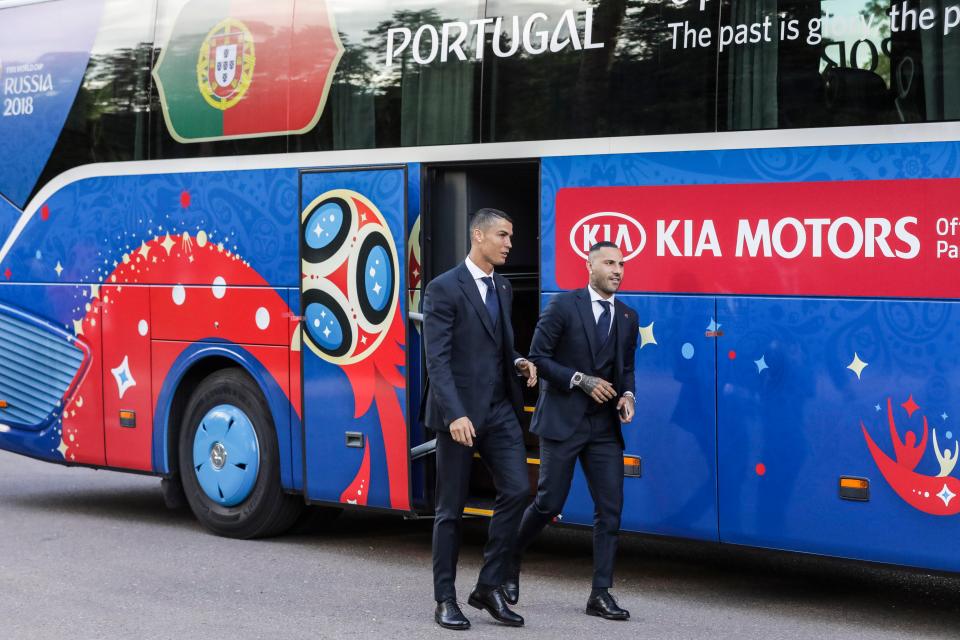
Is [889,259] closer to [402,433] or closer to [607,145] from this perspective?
[607,145]

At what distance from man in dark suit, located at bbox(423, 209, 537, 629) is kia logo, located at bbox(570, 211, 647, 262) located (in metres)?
0.93

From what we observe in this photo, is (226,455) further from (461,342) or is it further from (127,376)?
(461,342)

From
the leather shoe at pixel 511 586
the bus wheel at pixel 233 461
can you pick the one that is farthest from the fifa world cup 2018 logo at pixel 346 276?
the leather shoe at pixel 511 586

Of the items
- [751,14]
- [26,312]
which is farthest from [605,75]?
[26,312]

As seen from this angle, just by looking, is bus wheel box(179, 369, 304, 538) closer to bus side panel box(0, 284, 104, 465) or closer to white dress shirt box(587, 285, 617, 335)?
bus side panel box(0, 284, 104, 465)

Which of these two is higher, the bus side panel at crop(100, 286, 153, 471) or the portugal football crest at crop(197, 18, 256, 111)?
the portugal football crest at crop(197, 18, 256, 111)

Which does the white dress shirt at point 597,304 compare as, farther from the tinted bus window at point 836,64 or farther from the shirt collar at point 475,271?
the tinted bus window at point 836,64

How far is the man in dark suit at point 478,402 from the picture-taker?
7480 mm

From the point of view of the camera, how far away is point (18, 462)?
14.8 meters

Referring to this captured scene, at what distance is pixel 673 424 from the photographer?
812 cm

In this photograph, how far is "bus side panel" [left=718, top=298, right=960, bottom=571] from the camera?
7195 mm

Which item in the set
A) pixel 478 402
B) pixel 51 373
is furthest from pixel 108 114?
pixel 478 402

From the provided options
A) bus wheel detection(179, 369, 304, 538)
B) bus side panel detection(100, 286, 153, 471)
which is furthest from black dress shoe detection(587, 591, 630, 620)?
bus side panel detection(100, 286, 153, 471)

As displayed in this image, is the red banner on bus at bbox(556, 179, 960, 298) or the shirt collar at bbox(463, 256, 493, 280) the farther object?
the shirt collar at bbox(463, 256, 493, 280)
